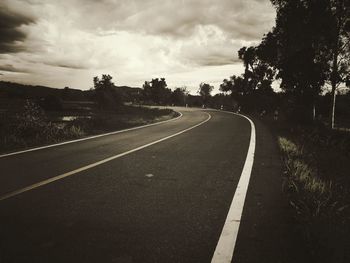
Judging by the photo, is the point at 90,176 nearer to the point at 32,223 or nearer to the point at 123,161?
the point at 123,161

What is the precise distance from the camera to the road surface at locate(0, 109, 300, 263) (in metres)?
3.18

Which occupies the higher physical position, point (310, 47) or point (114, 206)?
point (310, 47)

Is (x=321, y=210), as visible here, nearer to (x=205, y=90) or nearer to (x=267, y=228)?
(x=267, y=228)

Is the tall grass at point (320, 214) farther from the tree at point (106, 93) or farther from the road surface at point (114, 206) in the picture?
the tree at point (106, 93)

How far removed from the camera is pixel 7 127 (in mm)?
12586

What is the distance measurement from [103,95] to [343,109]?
55.5m

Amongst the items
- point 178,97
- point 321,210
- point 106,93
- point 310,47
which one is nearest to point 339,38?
point 310,47

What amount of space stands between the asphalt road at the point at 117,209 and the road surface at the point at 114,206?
10mm

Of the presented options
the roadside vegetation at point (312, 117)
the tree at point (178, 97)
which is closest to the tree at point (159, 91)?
the tree at point (178, 97)

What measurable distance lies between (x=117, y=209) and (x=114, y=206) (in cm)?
14

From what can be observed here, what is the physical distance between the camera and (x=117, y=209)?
4.33 meters

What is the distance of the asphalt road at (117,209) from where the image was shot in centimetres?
317

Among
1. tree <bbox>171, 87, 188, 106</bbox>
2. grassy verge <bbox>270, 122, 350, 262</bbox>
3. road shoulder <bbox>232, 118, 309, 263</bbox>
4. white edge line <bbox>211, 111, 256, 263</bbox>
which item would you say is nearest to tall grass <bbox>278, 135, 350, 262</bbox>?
grassy verge <bbox>270, 122, 350, 262</bbox>

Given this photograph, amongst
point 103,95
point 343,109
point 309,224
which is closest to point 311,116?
point 309,224
